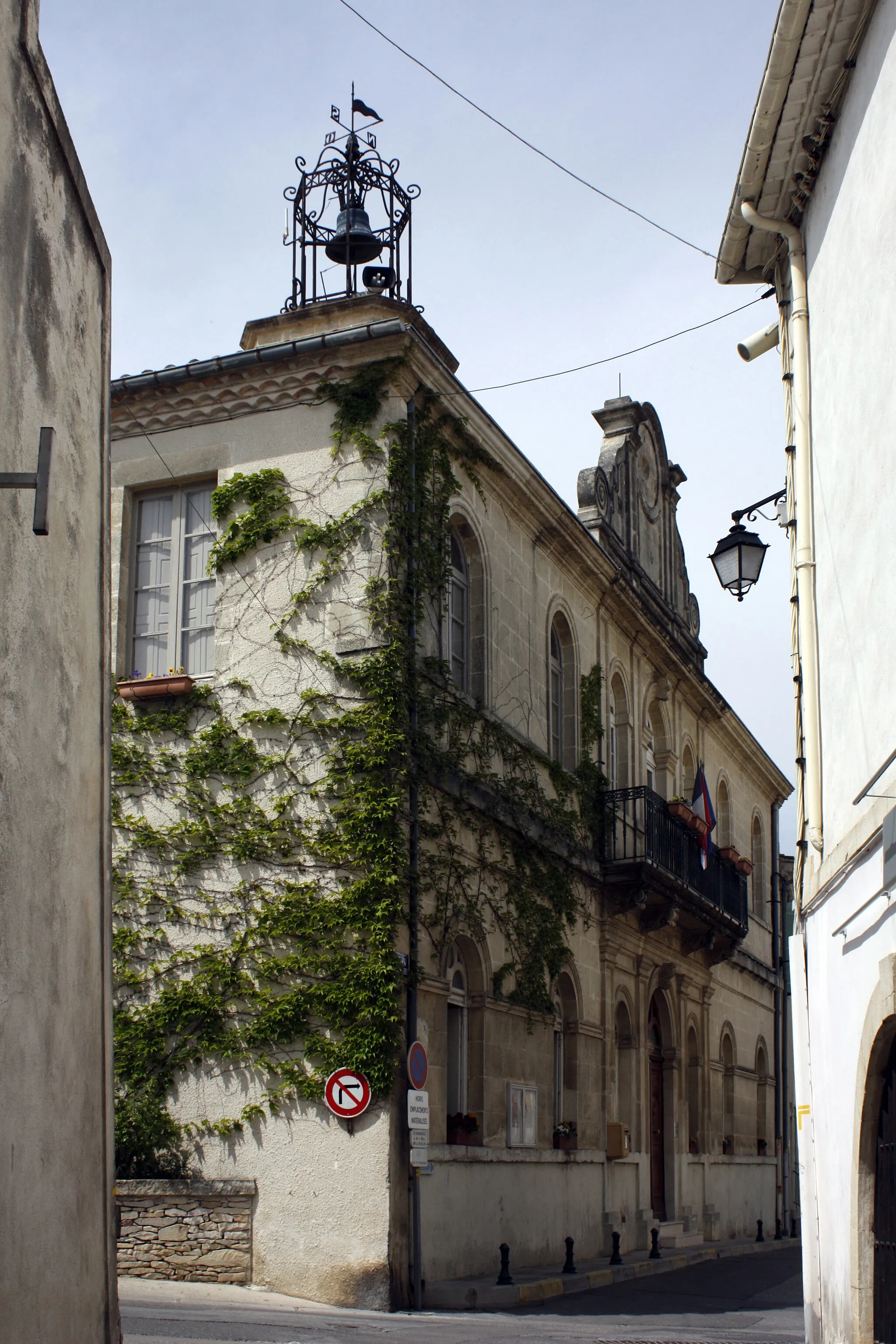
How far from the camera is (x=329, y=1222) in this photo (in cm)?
1306

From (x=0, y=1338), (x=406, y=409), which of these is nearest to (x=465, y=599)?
(x=406, y=409)

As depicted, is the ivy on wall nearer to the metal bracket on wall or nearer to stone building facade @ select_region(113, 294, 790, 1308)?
stone building facade @ select_region(113, 294, 790, 1308)

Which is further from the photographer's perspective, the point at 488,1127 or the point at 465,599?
the point at 465,599

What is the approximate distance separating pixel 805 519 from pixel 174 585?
7484 millimetres

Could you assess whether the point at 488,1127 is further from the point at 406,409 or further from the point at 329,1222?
the point at 406,409

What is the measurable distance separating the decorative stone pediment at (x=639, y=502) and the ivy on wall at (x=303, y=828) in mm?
6784

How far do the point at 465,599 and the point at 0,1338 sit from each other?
36.8ft

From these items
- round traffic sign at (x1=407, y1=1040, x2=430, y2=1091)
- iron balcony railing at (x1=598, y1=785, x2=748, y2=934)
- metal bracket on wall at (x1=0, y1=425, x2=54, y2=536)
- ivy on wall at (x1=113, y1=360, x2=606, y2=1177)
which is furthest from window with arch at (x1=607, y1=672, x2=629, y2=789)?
metal bracket on wall at (x1=0, y1=425, x2=54, y2=536)

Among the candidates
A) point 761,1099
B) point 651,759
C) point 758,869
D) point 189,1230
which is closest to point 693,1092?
point 651,759

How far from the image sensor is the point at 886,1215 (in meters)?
8.04

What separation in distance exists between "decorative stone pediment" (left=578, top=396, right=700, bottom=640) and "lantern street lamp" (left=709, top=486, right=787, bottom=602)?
31.6 feet

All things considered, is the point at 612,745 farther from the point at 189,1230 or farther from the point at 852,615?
the point at 852,615

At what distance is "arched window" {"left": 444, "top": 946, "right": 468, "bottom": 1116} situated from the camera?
15.4 m

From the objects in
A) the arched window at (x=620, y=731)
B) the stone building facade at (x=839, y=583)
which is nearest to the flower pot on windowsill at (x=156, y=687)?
the stone building facade at (x=839, y=583)
